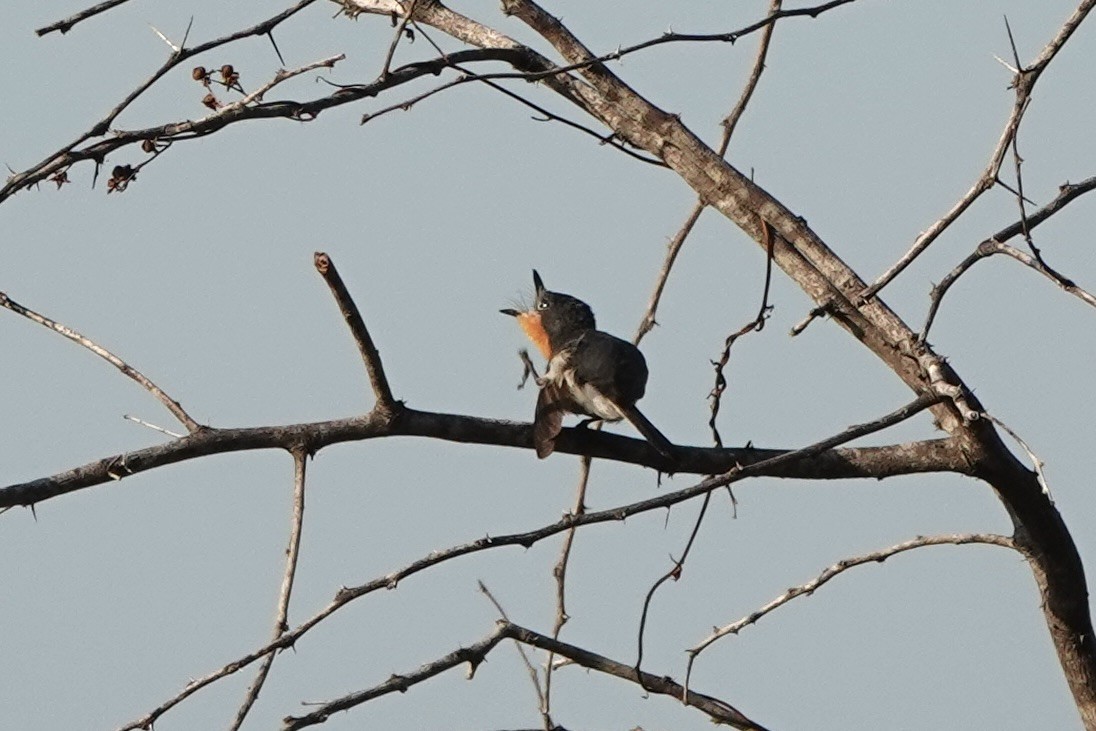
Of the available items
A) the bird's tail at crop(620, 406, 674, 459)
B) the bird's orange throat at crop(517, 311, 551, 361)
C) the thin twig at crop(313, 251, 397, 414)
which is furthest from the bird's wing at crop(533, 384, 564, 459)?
the bird's orange throat at crop(517, 311, 551, 361)

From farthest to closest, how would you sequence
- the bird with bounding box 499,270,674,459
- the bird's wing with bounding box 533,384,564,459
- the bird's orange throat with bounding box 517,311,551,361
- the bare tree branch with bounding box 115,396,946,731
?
1. the bird's orange throat with bounding box 517,311,551,361
2. the bird with bounding box 499,270,674,459
3. the bird's wing with bounding box 533,384,564,459
4. the bare tree branch with bounding box 115,396,946,731

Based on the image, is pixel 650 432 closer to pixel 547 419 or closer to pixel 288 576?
pixel 547 419

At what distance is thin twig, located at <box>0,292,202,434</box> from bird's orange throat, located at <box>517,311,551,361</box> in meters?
2.61

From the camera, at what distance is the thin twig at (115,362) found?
4008 mm

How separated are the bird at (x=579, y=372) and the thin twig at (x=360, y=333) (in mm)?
725

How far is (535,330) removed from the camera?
6.69 metres

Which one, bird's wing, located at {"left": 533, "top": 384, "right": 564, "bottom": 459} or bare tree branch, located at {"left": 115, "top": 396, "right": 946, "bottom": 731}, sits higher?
bird's wing, located at {"left": 533, "top": 384, "right": 564, "bottom": 459}

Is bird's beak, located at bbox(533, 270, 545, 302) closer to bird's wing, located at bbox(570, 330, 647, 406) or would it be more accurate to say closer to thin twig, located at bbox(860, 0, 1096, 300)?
bird's wing, located at bbox(570, 330, 647, 406)

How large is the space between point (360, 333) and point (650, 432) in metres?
1.41

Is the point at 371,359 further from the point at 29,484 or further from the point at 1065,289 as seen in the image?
the point at 1065,289

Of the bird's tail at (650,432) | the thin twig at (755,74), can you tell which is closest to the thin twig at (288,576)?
the bird's tail at (650,432)

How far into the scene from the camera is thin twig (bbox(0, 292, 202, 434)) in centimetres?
401

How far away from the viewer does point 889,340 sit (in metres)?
4.73

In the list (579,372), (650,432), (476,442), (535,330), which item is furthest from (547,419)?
(535,330)
